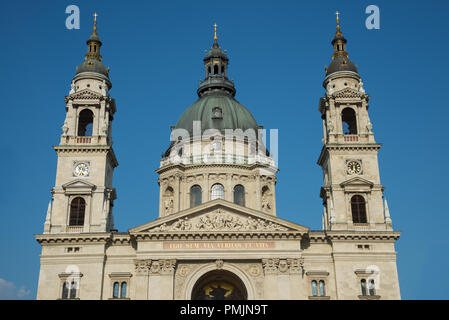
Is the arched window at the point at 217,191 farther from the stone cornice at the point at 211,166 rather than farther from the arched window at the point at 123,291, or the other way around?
the arched window at the point at 123,291

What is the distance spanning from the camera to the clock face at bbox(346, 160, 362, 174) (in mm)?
51281

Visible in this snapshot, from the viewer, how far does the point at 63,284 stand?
4684cm

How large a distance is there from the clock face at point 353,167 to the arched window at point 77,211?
73.7 ft

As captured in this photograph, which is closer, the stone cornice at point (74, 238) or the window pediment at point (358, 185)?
the stone cornice at point (74, 238)

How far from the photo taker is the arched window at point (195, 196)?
60.7 metres

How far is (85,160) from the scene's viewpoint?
169ft

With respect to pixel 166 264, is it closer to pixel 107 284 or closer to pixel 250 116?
pixel 107 284

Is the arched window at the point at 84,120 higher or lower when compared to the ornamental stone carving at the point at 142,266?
higher

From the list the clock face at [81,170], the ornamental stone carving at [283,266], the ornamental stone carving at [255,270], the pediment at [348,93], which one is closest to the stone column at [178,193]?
the clock face at [81,170]

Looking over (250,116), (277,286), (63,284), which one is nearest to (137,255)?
(63,284)

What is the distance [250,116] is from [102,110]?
67.6 feet

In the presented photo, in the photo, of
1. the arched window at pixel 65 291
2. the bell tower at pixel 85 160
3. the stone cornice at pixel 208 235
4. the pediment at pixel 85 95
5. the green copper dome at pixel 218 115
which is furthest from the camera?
the green copper dome at pixel 218 115

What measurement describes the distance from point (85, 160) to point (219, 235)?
13.4m

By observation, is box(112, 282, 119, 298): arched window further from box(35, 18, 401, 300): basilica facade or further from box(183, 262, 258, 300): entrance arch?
box(183, 262, 258, 300): entrance arch
